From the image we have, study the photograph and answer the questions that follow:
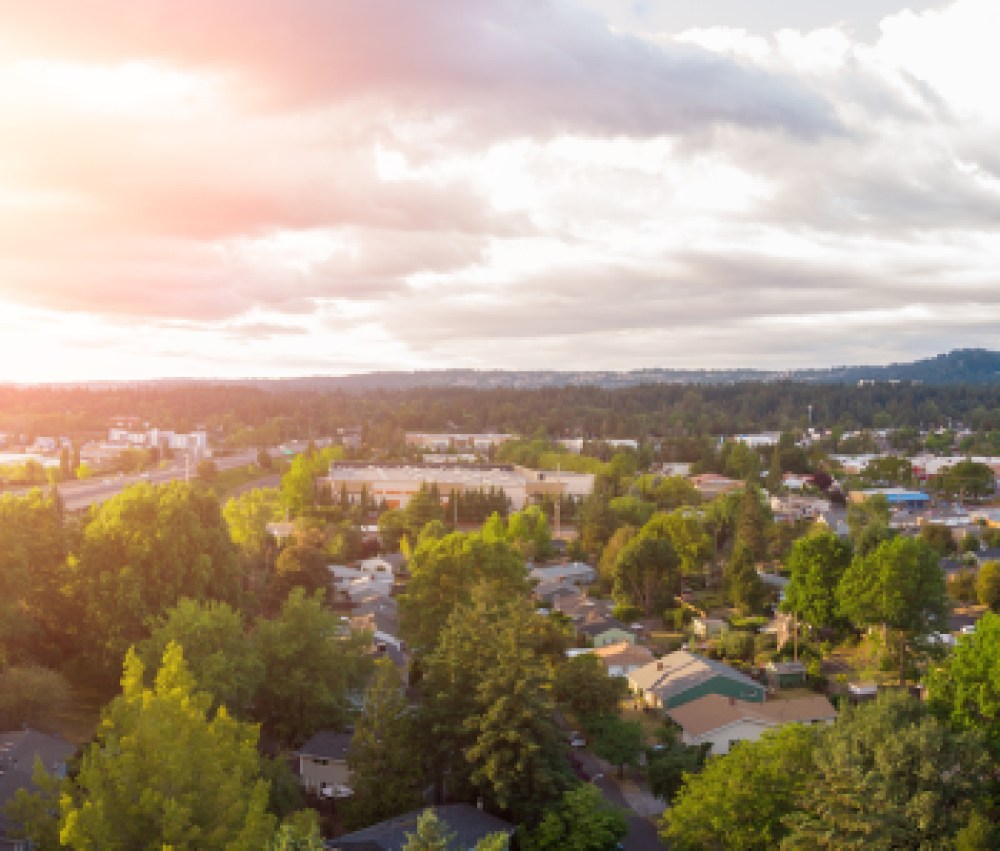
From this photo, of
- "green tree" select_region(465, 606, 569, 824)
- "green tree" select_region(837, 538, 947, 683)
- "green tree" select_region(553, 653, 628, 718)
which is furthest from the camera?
"green tree" select_region(837, 538, 947, 683)

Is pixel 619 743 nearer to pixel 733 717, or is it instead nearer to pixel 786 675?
pixel 733 717

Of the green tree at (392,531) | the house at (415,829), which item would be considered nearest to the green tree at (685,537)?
the green tree at (392,531)

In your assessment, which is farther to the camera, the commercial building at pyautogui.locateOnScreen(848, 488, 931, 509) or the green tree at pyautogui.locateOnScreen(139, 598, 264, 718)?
the commercial building at pyautogui.locateOnScreen(848, 488, 931, 509)

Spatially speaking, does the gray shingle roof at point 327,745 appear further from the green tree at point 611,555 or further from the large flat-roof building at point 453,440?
the large flat-roof building at point 453,440

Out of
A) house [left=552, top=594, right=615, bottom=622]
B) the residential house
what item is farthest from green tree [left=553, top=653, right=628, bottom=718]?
the residential house

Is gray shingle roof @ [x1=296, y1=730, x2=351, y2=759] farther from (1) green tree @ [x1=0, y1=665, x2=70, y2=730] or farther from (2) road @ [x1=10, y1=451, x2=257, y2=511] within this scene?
(2) road @ [x1=10, y1=451, x2=257, y2=511]

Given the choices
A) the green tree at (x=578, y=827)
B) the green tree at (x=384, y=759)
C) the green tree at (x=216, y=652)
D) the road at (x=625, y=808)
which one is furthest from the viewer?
the green tree at (x=216, y=652)
